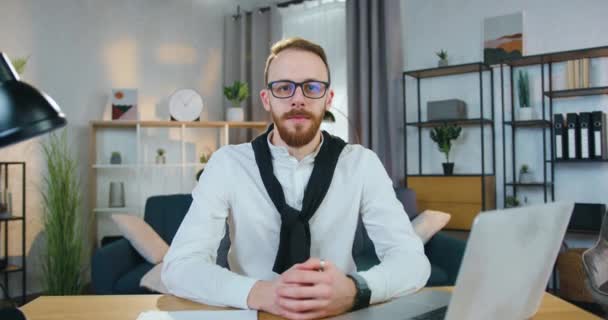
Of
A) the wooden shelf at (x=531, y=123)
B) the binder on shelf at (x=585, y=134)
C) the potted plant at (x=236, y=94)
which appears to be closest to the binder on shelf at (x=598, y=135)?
the binder on shelf at (x=585, y=134)

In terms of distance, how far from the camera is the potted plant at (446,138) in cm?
367

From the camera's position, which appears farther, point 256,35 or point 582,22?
point 256,35

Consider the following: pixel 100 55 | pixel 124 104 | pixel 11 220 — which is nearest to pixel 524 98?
pixel 124 104

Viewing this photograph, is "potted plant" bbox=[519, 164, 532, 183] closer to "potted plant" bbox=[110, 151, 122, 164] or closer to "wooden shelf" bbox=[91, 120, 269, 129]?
"wooden shelf" bbox=[91, 120, 269, 129]

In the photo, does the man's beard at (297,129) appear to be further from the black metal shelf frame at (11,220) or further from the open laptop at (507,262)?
the black metal shelf frame at (11,220)

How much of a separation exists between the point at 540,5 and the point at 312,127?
3026mm

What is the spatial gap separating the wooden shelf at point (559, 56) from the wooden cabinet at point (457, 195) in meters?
0.89

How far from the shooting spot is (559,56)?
3.33 meters

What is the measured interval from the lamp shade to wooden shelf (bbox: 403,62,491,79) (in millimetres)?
3451

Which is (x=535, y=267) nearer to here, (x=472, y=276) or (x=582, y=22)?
(x=472, y=276)

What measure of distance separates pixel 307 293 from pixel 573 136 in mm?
3024

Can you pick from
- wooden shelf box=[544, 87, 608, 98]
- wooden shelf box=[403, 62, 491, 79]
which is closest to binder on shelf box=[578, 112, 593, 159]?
wooden shelf box=[544, 87, 608, 98]

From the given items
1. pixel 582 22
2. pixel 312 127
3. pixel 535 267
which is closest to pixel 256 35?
pixel 582 22

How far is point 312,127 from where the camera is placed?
1.38 m
